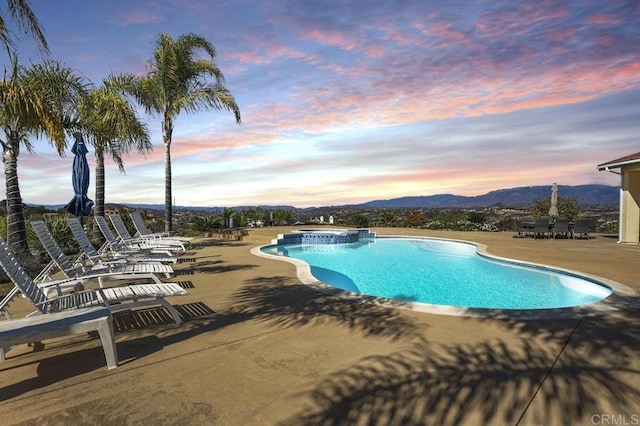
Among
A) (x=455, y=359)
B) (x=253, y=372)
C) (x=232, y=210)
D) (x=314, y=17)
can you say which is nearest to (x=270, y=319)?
(x=253, y=372)

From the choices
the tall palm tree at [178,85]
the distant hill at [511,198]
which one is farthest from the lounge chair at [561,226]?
the distant hill at [511,198]

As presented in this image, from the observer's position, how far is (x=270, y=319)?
463 cm

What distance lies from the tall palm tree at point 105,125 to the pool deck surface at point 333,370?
8731 millimetres

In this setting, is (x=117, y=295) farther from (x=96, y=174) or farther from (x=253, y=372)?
(x=96, y=174)

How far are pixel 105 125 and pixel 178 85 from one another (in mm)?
4544

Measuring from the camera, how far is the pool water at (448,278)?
23.1 feet

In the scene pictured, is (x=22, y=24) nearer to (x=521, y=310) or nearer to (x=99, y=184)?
(x=99, y=184)

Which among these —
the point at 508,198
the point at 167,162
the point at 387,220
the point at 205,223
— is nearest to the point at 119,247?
the point at 167,162

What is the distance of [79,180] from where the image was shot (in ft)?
30.8

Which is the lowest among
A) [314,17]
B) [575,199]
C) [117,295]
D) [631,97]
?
[117,295]

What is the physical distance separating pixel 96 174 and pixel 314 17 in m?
9.89

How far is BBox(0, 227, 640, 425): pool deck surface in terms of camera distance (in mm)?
2516

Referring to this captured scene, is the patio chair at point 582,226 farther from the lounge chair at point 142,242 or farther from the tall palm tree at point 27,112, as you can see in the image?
the tall palm tree at point 27,112

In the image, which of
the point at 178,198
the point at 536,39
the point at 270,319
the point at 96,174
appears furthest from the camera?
the point at 178,198
